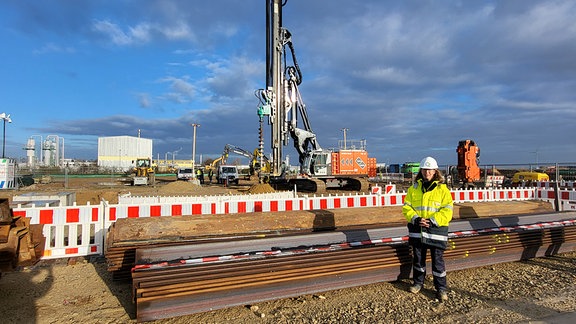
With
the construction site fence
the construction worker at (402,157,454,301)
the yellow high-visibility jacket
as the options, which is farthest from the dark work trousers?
the construction site fence

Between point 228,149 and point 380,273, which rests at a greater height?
point 228,149

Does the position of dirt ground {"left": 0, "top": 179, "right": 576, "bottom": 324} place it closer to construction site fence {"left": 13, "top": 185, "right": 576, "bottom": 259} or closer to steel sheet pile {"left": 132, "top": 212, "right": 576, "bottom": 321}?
steel sheet pile {"left": 132, "top": 212, "right": 576, "bottom": 321}

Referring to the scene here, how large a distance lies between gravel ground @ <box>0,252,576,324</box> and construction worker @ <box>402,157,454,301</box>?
29 cm

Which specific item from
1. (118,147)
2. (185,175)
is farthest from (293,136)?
(118,147)

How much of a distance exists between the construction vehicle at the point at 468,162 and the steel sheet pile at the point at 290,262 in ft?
35.7

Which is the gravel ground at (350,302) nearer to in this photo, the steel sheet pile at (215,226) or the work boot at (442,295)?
the work boot at (442,295)

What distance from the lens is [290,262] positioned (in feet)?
14.9

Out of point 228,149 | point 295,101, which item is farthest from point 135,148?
point 295,101

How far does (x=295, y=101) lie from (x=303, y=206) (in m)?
18.0

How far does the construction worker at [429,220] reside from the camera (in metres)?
4.76

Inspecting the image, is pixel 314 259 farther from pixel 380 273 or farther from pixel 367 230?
pixel 367 230

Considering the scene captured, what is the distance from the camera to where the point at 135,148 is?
121750mm

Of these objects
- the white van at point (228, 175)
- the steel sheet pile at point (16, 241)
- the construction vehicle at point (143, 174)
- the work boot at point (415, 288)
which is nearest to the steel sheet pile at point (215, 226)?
the steel sheet pile at point (16, 241)

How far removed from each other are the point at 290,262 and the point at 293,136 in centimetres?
2103
